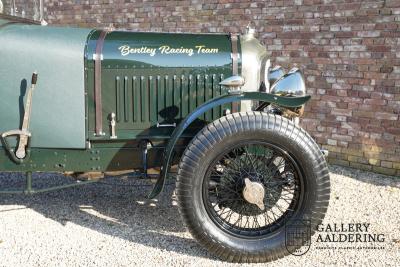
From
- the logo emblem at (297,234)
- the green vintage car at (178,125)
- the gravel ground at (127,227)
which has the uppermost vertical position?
the green vintage car at (178,125)

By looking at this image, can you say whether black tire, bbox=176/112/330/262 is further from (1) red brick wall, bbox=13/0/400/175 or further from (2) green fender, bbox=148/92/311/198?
(1) red brick wall, bbox=13/0/400/175

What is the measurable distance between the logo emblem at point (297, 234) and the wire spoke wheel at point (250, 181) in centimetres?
8

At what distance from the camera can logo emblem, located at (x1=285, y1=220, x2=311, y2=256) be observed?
2.83 metres

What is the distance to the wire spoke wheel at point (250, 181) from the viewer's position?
2.88 meters

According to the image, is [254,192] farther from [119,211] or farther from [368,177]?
[368,177]

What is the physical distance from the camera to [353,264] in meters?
2.89

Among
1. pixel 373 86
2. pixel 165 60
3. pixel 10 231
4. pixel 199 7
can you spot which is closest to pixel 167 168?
pixel 165 60

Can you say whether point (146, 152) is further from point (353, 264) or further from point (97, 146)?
point (353, 264)

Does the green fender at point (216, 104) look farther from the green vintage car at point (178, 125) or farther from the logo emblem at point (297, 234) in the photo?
the logo emblem at point (297, 234)

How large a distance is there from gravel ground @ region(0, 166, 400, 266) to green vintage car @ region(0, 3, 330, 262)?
313mm

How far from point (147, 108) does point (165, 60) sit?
0.39 meters

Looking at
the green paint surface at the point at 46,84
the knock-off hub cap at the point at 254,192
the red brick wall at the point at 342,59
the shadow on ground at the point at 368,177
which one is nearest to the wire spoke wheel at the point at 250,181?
the knock-off hub cap at the point at 254,192

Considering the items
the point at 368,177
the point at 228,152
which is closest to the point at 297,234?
the point at 228,152

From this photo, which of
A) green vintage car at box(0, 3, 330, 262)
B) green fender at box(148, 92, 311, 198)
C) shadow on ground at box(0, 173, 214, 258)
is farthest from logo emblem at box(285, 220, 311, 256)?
green fender at box(148, 92, 311, 198)
